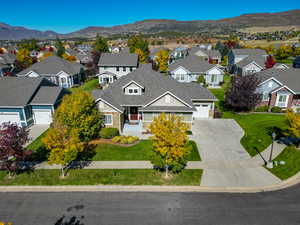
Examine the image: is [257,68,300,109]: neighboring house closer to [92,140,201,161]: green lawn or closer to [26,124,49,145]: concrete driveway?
[92,140,201,161]: green lawn

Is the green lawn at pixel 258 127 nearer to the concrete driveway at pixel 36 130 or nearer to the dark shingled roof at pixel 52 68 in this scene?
the concrete driveway at pixel 36 130

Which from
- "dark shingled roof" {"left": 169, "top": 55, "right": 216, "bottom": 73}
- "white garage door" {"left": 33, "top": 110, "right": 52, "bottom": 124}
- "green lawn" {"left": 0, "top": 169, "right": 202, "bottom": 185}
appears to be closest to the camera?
"green lawn" {"left": 0, "top": 169, "right": 202, "bottom": 185}

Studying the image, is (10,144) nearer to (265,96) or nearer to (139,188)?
(139,188)

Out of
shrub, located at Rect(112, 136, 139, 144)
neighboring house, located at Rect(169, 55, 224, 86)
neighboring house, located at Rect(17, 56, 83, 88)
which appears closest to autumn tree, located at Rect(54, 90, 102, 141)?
shrub, located at Rect(112, 136, 139, 144)

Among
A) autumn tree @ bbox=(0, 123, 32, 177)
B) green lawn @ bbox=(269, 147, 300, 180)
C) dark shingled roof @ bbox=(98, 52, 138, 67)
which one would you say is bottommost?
green lawn @ bbox=(269, 147, 300, 180)

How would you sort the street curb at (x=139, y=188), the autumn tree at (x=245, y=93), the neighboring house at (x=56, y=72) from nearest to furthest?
the street curb at (x=139, y=188), the autumn tree at (x=245, y=93), the neighboring house at (x=56, y=72)

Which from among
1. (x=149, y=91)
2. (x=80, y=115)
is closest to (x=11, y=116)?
(x=80, y=115)

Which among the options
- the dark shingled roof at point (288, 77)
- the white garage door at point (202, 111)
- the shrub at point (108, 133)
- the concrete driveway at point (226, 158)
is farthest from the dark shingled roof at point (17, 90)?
the dark shingled roof at point (288, 77)
